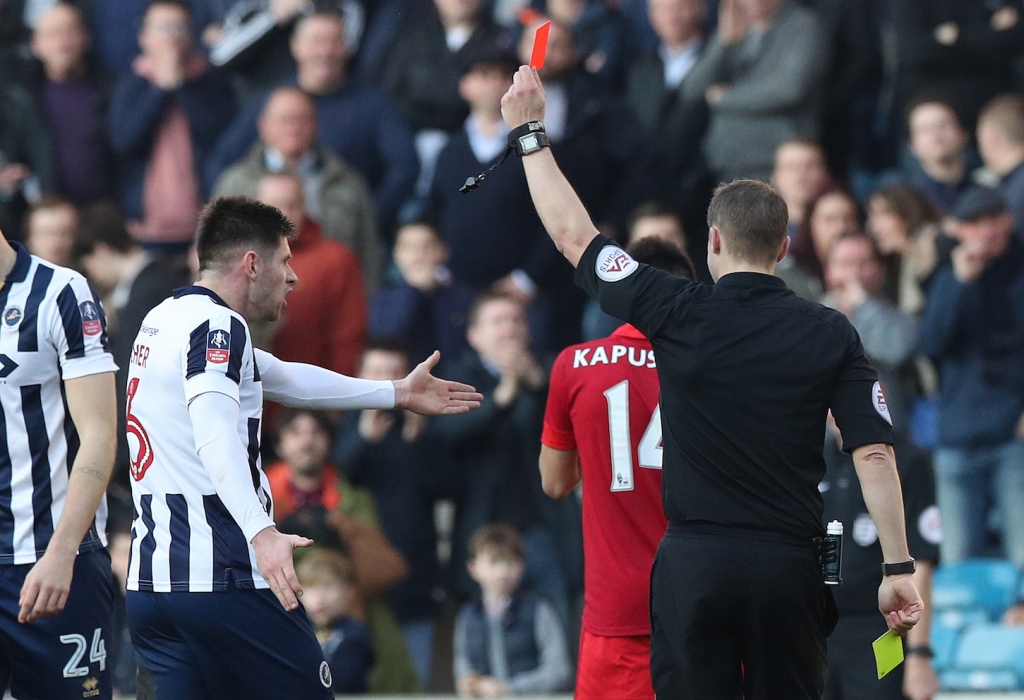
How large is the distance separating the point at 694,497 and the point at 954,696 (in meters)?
4.38

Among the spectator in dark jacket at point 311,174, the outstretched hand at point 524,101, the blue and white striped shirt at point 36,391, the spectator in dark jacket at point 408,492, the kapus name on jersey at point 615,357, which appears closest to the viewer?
the outstretched hand at point 524,101

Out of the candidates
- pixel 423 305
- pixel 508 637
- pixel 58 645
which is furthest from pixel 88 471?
pixel 423 305

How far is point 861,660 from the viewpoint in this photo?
6527mm

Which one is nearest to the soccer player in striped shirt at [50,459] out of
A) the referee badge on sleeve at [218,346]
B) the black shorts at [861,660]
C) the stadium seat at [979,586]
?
the referee badge on sleeve at [218,346]

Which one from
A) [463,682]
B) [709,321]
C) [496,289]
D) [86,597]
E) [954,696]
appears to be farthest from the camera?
[496,289]

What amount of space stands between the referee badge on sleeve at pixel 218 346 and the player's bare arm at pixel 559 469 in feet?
4.60

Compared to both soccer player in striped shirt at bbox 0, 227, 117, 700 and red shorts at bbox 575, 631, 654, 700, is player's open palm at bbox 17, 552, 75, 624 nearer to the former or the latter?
soccer player in striped shirt at bbox 0, 227, 117, 700

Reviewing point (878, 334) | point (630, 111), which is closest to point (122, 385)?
point (630, 111)

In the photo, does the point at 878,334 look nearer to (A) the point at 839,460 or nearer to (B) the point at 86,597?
(A) the point at 839,460

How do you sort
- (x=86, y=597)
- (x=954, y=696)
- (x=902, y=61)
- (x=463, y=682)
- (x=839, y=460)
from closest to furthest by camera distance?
1. (x=86, y=597)
2. (x=839, y=460)
3. (x=954, y=696)
4. (x=463, y=682)
5. (x=902, y=61)

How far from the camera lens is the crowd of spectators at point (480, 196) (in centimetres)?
862

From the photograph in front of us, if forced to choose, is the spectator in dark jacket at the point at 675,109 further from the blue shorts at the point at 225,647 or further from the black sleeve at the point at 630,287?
the blue shorts at the point at 225,647

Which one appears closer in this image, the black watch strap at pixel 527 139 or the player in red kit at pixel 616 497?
the black watch strap at pixel 527 139

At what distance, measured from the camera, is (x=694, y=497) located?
4223 millimetres
